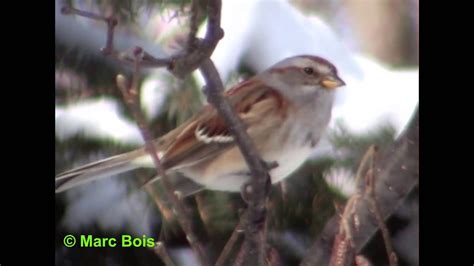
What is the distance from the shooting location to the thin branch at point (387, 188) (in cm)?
92

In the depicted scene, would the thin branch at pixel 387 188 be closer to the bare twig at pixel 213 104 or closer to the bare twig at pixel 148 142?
the bare twig at pixel 213 104

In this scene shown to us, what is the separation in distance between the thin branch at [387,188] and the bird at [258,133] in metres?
0.09

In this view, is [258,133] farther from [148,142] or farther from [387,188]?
[148,142]

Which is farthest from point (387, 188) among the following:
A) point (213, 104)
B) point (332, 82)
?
point (213, 104)

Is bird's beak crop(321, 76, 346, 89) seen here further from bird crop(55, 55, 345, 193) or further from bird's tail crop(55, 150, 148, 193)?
bird's tail crop(55, 150, 148, 193)

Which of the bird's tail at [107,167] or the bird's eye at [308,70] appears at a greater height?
the bird's eye at [308,70]

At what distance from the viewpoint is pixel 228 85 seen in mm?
989

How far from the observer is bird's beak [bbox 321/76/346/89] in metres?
0.99

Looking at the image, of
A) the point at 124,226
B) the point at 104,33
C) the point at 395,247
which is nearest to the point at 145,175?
the point at 124,226

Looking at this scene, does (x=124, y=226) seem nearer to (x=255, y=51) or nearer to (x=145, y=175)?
(x=145, y=175)

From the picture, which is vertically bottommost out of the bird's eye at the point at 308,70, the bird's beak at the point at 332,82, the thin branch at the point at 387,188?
the thin branch at the point at 387,188

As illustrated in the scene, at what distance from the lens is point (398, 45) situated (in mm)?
971

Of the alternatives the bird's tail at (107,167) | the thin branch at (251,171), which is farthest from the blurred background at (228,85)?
the thin branch at (251,171)
